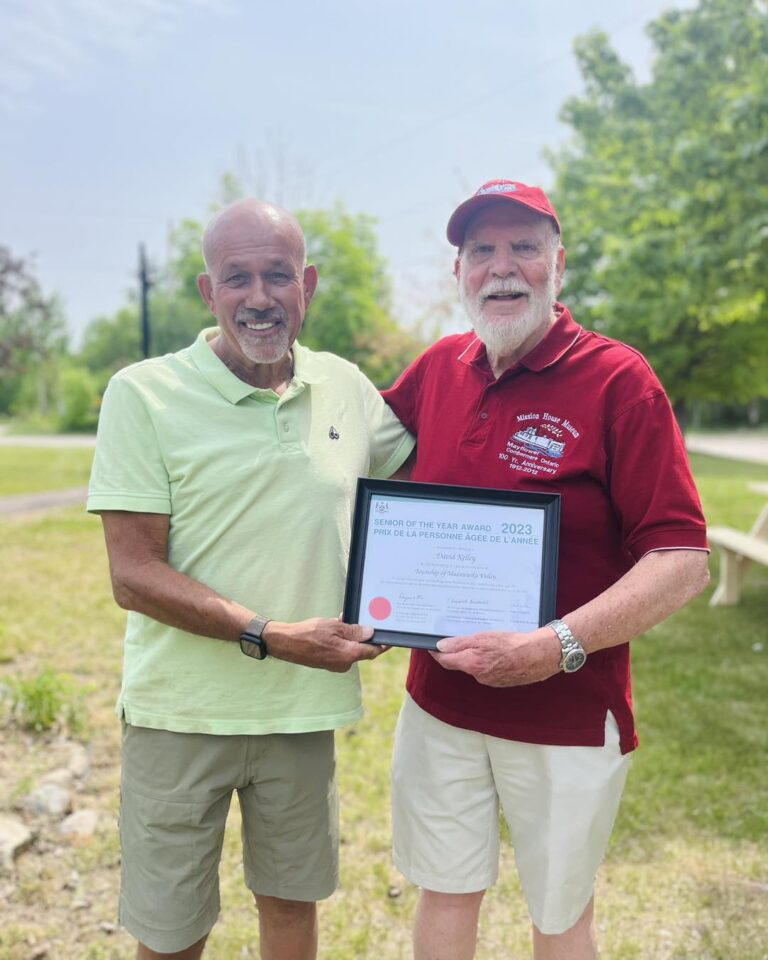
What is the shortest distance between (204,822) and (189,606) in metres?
0.65

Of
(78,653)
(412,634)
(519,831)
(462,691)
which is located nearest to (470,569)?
(412,634)

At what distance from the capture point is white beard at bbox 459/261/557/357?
2.30 metres

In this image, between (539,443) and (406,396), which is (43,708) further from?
(539,443)

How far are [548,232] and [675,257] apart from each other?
5.74m

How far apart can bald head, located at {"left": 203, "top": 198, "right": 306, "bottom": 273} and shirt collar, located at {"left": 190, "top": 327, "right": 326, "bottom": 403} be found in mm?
214

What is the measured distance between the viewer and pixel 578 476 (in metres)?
2.20

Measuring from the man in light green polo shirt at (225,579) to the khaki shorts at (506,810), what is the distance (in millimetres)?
311

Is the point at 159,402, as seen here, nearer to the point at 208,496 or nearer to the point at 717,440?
the point at 208,496

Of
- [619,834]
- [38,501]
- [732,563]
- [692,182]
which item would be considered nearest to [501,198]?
[619,834]

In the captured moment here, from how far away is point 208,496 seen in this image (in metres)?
2.19

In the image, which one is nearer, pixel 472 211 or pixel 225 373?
pixel 225 373

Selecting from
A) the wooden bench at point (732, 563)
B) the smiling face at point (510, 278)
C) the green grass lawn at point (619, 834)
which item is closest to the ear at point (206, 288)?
the smiling face at point (510, 278)

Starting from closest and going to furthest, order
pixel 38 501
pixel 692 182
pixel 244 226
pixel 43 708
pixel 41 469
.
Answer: pixel 244 226 → pixel 43 708 → pixel 692 182 → pixel 38 501 → pixel 41 469

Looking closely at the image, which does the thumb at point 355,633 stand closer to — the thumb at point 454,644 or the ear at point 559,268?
the thumb at point 454,644
